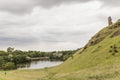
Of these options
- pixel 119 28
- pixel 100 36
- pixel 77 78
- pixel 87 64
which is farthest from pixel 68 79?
pixel 100 36

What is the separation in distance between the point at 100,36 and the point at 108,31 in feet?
19.2

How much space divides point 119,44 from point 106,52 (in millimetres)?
8209

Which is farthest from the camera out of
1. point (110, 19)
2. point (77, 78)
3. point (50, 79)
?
point (110, 19)

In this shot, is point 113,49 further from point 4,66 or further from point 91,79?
point 4,66

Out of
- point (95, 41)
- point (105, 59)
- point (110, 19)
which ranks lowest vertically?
point (105, 59)

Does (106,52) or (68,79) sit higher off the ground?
(106,52)

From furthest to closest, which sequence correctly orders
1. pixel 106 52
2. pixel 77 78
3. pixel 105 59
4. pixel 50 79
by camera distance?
pixel 106 52
pixel 105 59
pixel 50 79
pixel 77 78

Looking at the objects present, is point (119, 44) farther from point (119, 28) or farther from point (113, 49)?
point (119, 28)

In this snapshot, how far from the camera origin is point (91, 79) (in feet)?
209

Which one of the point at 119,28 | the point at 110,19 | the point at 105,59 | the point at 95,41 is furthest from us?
the point at 110,19

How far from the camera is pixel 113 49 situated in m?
95.4

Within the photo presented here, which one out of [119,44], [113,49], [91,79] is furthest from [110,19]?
[91,79]

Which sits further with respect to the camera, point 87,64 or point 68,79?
point 87,64

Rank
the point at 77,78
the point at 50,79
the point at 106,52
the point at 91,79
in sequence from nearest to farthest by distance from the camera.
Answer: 1. the point at 91,79
2. the point at 77,78
3. the point at 50,79
4. the point at 106,52
